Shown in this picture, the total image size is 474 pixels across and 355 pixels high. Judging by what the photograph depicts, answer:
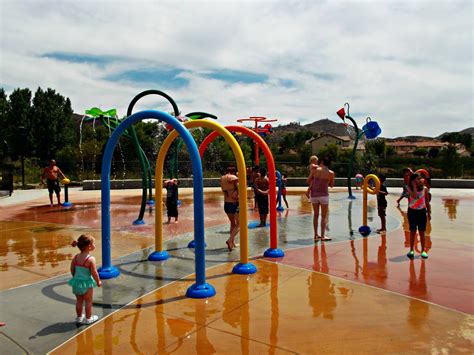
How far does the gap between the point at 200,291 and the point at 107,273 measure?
5.48 feet

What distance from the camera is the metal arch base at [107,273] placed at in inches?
236

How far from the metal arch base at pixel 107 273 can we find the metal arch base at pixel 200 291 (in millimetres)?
1416

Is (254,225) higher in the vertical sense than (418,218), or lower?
lower

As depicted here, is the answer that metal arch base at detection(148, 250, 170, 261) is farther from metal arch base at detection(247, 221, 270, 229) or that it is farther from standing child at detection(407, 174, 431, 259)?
standing child at detection(407, 174, 431, 259)

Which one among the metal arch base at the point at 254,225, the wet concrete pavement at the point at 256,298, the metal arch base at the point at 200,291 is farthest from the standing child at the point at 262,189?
the metal arch base at the point at 200,291

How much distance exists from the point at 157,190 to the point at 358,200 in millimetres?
12193

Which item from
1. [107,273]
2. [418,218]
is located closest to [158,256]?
[107,273]

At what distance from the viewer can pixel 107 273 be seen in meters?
6.02

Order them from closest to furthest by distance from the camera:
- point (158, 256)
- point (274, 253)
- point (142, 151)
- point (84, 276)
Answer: point (84, 276) < point (158, 256) < point (274, 253) < point (142, 151)

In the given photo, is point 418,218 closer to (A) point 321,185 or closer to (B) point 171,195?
(A) point 321,185

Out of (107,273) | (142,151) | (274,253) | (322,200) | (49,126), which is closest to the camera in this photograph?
(107,273)

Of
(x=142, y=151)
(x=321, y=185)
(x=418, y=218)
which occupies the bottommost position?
(x=418, y=218)

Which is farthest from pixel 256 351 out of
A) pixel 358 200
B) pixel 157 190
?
pixel 358 200

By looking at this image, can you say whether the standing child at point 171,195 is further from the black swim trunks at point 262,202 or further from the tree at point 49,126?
the tree at point 49,126
